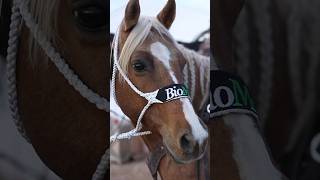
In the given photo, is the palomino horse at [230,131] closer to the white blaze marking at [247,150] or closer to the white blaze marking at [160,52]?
the white blaze marking at [247,150]

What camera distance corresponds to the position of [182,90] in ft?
6.03

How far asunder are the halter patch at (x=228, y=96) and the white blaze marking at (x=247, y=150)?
3cm

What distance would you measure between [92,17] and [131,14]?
0.21 metres

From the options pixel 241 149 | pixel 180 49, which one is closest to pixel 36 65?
pixel 180 49

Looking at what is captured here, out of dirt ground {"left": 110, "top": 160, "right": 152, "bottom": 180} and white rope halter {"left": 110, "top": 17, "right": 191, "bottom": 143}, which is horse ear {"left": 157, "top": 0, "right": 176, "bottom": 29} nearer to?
white rope halter {"left": 110, "top": 17, "right": 191, "bottom": 143}

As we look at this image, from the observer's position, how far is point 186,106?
1832 mm

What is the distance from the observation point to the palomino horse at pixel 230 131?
6.91 feet

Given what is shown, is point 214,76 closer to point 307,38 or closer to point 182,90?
point 182,90

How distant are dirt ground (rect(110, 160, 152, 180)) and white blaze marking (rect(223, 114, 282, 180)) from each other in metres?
0.39

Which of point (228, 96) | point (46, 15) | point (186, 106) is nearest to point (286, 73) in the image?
point (228, 96)

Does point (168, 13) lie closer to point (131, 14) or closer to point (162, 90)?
point (131, 14)

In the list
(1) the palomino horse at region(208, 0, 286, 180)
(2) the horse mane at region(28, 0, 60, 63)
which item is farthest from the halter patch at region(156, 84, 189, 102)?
(2) the horse mane at region(28, 0, 60, 63)

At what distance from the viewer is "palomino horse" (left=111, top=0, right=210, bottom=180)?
1.82 m

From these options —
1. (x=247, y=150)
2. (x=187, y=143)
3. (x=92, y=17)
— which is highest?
(x=92, y=17)
